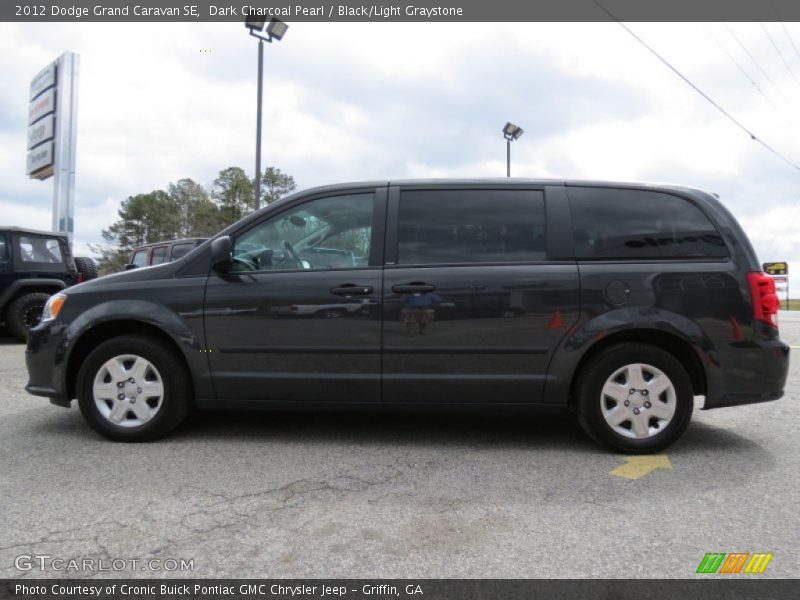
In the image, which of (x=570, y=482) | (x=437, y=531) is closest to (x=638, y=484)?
(x=570, y=482)

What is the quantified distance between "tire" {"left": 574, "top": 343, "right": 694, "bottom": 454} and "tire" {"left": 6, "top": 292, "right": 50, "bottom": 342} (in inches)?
363

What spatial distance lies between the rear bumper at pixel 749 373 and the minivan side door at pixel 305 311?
2138mm

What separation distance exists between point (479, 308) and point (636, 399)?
113 centimetres

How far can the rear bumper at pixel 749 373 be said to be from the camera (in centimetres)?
349

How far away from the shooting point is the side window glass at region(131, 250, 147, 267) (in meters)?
12.9

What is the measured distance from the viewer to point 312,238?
12.4ft

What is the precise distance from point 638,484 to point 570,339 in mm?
906

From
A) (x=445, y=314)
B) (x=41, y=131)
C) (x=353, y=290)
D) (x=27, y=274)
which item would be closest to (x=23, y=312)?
(x=27, y=274)

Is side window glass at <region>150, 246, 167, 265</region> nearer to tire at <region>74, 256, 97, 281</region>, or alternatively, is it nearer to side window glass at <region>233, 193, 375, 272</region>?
tire at <region>74, 256, 97, 281</region>

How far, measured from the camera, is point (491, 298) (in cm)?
354
